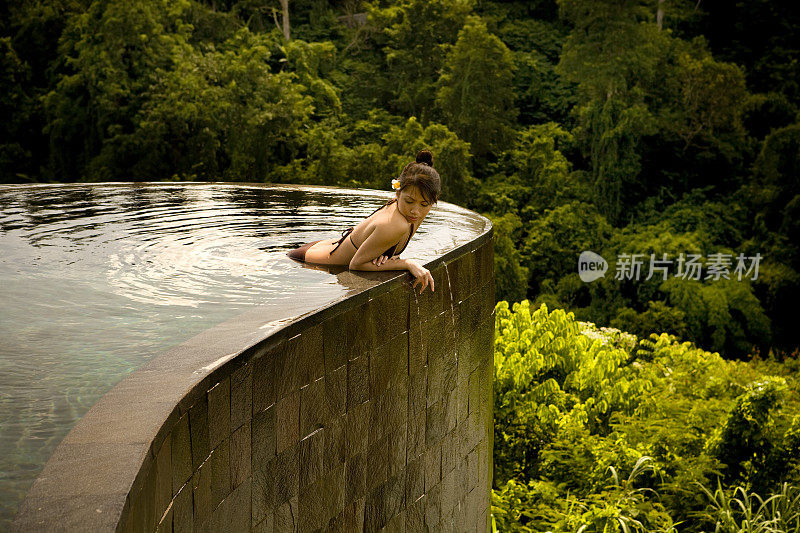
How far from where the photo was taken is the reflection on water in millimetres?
2354

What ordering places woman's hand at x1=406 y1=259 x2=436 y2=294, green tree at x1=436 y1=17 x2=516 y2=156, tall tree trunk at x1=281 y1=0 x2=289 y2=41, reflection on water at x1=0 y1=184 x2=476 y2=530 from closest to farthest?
reflection on water at x1=0 y1=184 x2=476 y2=530, woman's hand at x1=406 y1=259 x2=436 y2=294, green tree at x1=436 y1=17 x2=516 y2=156, tall tree trunk at x1=281 y1=0 x2=289 y2=41

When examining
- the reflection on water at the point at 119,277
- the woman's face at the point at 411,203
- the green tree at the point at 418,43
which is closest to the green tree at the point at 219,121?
the green tree at the point at 418,43

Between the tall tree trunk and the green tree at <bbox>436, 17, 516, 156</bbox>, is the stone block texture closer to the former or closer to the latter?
the green tree at <bbox>436, 17, 516, 156</bbox>

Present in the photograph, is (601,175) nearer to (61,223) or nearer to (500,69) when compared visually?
(500,69)

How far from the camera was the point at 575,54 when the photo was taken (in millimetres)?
20781

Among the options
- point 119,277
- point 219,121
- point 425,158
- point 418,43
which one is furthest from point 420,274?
point 418,43

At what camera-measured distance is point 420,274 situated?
357 centimetres

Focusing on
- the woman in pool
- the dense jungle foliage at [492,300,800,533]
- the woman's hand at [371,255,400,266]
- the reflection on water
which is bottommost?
the dense jungle foliage at [492,300,800,533]

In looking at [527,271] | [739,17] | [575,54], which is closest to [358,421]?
[527,271]

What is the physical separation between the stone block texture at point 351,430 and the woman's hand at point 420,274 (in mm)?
66

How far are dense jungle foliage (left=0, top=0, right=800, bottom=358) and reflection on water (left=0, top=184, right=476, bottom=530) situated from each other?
37.7 feet

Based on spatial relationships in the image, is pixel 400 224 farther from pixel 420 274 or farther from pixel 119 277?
pixel 119 277

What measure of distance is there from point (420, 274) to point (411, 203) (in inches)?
14.3

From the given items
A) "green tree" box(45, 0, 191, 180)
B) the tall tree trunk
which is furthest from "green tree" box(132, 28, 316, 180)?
the tall tree trunk
